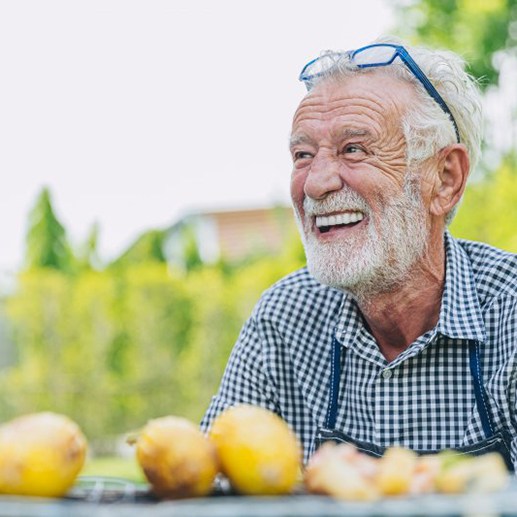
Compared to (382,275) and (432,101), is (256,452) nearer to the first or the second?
(382,275)

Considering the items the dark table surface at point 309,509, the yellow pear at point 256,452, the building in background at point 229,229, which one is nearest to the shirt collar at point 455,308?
the yellow pear at point 256,452

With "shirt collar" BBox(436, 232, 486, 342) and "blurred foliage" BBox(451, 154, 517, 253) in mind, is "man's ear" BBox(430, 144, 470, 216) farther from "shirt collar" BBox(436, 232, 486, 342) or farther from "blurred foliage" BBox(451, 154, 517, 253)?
"blurred foliage" BBox(451, 154, 517, 253)

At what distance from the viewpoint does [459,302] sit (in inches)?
94.4

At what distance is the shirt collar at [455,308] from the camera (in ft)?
7.59

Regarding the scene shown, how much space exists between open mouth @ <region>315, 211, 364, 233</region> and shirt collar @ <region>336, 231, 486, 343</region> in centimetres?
22

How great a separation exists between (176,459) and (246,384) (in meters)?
1.30

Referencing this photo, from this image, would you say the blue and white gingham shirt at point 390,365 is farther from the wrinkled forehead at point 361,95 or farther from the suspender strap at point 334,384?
the wrinkled forehead at point 361,95

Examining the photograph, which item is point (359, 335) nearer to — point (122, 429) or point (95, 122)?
point (122, 429)

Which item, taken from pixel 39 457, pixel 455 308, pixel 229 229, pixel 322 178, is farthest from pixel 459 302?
pixel 229 229

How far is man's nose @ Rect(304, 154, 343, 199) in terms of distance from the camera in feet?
7.92

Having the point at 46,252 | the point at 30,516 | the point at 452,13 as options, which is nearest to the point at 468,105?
the point at 30,516

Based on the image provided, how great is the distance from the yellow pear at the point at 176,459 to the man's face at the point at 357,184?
1.21m

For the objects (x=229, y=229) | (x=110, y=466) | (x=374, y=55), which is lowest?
(x=110, y=466)

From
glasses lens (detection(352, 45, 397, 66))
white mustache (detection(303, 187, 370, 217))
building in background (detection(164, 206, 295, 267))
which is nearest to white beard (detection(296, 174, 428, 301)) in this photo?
white mustache (detection(303, 187, 370, 217))
